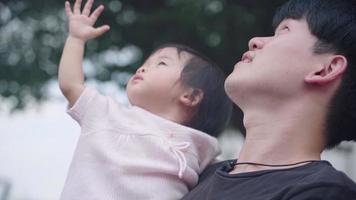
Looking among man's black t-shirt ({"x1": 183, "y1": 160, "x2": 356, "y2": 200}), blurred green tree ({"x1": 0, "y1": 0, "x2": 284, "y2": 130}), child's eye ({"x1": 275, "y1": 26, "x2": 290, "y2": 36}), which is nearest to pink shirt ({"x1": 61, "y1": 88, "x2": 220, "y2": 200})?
man's black t-shirt ({"x1": 183, "y1": 160, "x2": 356, "y2": 200})

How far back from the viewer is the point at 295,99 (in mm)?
947

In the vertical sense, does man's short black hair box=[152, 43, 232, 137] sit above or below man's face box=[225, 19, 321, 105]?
→ below

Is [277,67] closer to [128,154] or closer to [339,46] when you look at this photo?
[339,46]

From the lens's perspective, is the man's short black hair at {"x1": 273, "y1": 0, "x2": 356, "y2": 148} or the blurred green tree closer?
the man's short black hair at {"x1": 273, "y1": 0, "x2": 356, "y2": 148}

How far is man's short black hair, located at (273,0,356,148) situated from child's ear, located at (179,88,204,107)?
0.29 metres

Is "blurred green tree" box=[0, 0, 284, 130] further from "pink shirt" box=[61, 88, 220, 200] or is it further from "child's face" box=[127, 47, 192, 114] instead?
"pink shirt" box=[61, 88, 220, 200]

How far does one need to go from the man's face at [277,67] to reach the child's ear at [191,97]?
210 mm

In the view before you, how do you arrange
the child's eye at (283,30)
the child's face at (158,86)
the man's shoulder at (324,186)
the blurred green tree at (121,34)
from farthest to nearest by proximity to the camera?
1. the blurred green tree at (121,34)
2. the child's face at (158,86)
3. the child's eye at (283,30)
4. the man's shoulder at (324,186)

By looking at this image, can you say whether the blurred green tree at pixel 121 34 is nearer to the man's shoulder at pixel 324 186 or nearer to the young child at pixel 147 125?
the young child at pixel 147 125

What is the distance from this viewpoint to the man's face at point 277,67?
3.11 ft

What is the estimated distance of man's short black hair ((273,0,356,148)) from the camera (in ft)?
3.11

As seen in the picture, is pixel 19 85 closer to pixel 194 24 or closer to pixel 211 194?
pixel 194 24

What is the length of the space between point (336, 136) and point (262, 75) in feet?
0.52

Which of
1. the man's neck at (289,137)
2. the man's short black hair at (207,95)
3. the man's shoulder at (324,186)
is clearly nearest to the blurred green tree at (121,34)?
the man's short black hair at (207,95)
